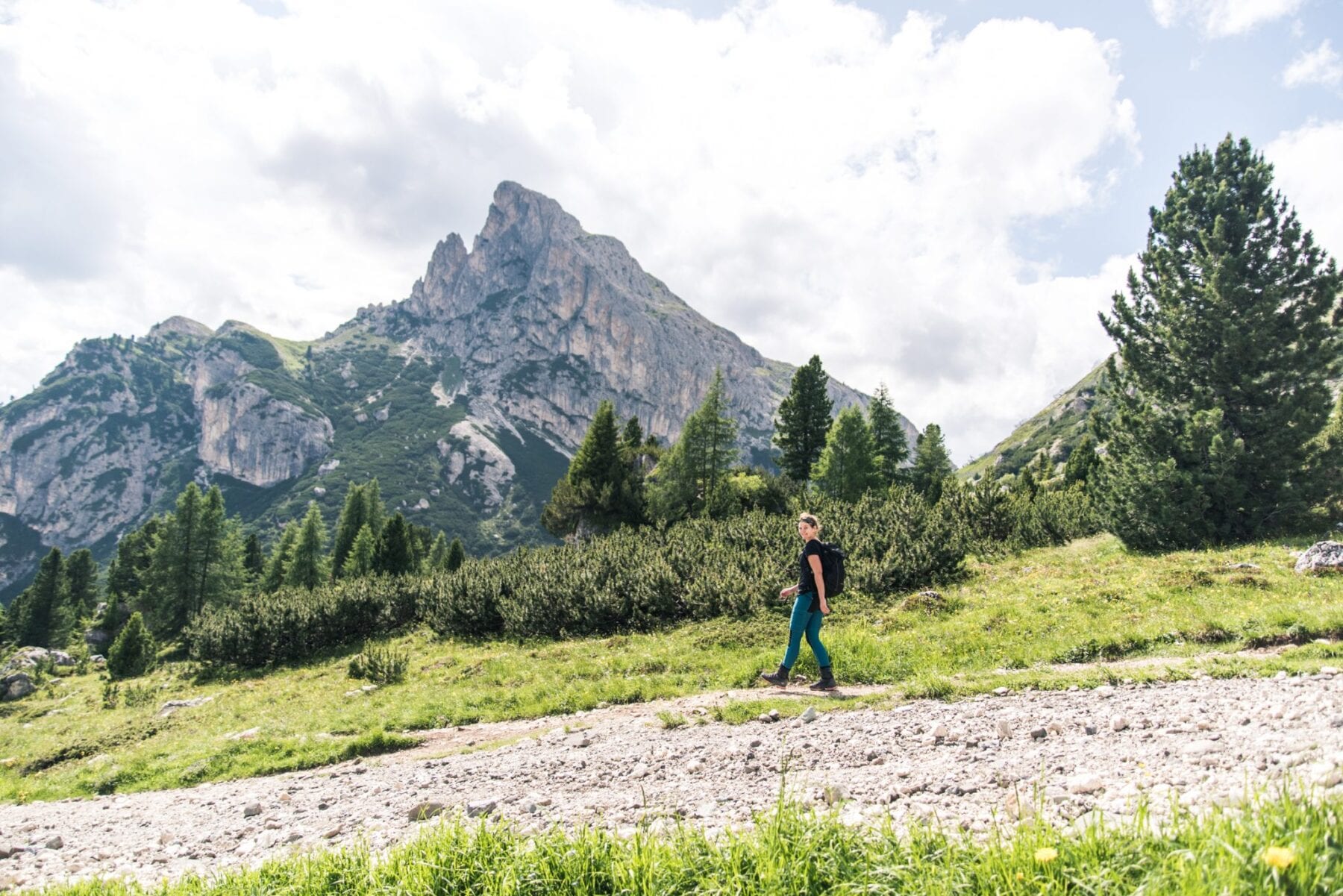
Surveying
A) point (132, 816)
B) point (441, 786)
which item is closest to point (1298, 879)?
point (441, 786)

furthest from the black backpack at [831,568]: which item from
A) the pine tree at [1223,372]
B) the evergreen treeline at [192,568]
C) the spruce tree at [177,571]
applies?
the spruce tree at [177,571]

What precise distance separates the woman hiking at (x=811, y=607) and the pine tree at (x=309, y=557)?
200 ft

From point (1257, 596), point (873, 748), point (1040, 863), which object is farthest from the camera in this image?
point (1257, 596)

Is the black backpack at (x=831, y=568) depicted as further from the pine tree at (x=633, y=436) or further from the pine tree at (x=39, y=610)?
the pine tree at (x=39, y=610)

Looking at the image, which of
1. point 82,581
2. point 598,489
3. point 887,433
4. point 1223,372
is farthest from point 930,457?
point 82,581

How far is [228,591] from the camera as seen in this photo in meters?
52.6

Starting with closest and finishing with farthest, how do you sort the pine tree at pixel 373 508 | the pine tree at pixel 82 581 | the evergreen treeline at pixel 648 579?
the evergreen treeline at pixel 648 579 → the pine tree at pixel 82 581 → the pine tree at pixel 373 508

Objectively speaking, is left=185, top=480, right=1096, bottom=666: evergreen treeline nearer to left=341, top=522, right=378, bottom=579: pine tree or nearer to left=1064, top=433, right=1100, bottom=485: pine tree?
left=341, top=522, right=378, bottom=579: pine tree

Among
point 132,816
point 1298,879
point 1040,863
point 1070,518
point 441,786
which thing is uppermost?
point 1070,518

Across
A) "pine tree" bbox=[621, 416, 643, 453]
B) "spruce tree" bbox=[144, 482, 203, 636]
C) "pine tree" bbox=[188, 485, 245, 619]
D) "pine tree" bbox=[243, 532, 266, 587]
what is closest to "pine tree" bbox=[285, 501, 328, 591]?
"pine tree" bbox=[188, 485, 245, 619]

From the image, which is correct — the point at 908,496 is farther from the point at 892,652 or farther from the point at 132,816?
the point at 132,816

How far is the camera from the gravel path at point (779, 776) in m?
4.64

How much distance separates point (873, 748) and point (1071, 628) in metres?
8.07

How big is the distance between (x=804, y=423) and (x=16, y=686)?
182 feet
